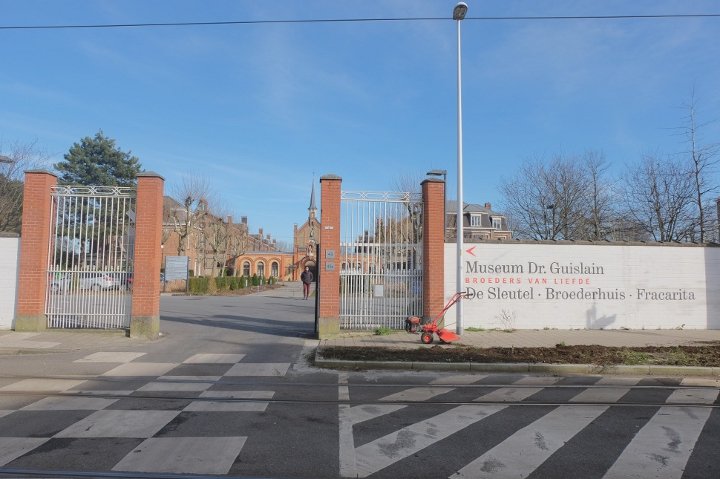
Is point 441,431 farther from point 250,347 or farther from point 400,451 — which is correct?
point 250,347

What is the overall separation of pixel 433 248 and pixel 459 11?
6.09 m

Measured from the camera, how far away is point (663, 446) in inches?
200

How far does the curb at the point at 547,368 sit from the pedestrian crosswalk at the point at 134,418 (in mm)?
2008

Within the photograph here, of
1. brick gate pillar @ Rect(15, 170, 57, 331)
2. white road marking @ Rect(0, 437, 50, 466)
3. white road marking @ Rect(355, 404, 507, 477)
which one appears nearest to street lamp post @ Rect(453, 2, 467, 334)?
white road marking @ Rect(355, 404, 507, 477)

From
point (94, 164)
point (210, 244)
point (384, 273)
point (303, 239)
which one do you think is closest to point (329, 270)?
point (384, 273)

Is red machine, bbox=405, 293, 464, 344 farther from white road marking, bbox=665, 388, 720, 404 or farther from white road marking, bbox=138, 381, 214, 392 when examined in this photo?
white road marking, bbox=138, 381, 214, 392

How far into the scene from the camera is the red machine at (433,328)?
37.7 feet

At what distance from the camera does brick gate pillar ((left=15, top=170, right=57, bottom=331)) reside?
41.6 ft

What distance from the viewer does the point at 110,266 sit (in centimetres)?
1285

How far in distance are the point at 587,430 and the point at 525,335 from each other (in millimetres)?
7441

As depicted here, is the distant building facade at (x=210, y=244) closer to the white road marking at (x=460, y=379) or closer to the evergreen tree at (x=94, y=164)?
the evergreen tree at (x=94, y=164)

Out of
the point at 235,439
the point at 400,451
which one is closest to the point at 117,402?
the point at 235,439

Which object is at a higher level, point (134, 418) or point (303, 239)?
point (303, 239)

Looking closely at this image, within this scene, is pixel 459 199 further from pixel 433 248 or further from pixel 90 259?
pixel 90 259
